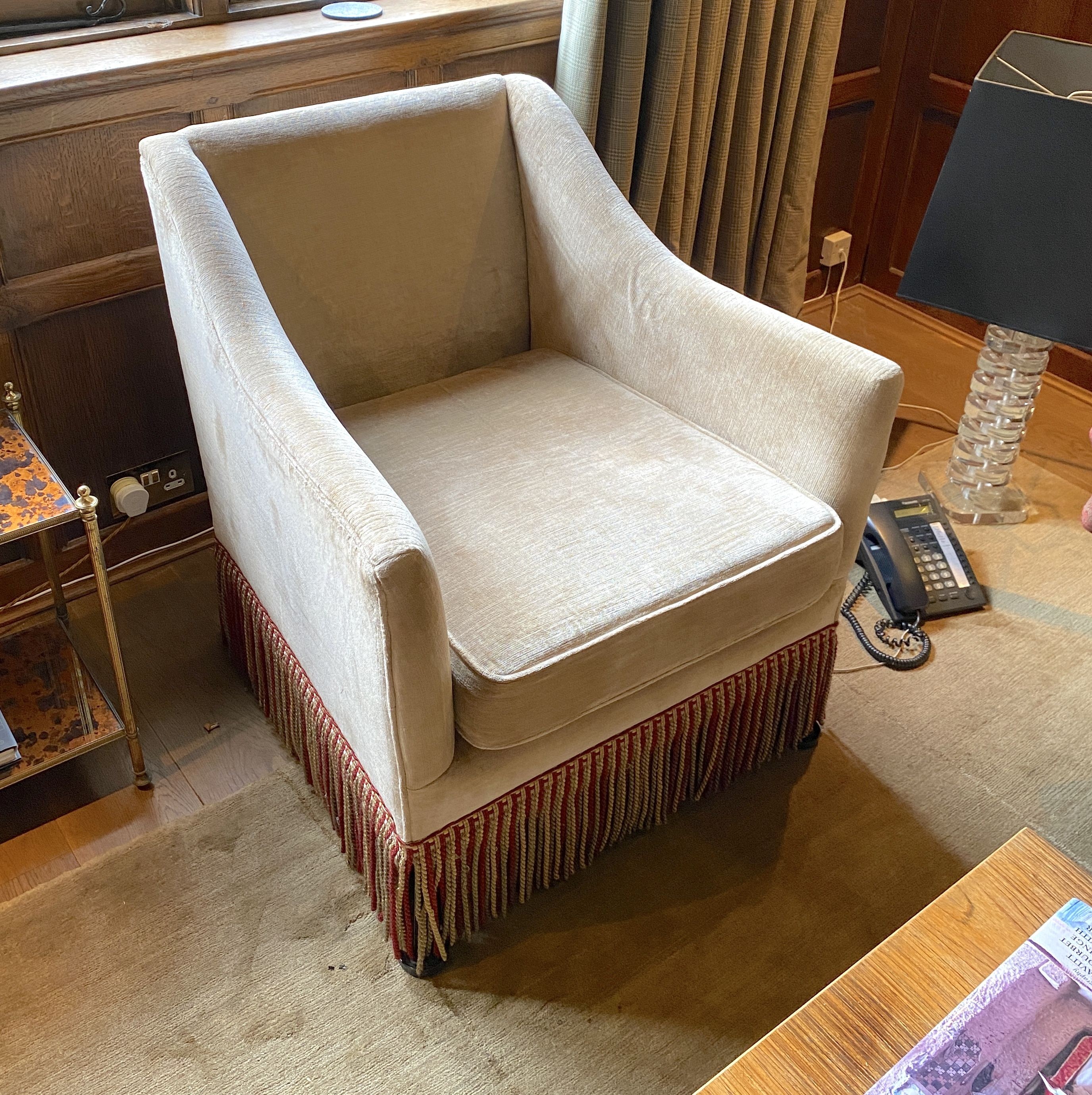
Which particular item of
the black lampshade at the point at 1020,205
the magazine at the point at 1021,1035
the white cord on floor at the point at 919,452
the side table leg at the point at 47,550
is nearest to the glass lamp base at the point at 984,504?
the white cord on floor at the point at 919,452

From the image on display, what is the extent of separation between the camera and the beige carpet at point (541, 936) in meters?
1.32

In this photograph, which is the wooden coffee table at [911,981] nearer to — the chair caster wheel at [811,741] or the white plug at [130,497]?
the chair caster wheel at [811,741]

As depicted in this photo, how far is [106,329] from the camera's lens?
1.76 m

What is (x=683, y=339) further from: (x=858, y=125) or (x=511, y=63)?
(x=858, y=125)

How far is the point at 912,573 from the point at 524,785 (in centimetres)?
95

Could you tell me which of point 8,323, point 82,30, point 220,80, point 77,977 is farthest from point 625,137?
point 77,977

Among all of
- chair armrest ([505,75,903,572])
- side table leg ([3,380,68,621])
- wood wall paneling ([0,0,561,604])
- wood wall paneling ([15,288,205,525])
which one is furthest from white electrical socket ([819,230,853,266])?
side table leg ([3,380,68,621])

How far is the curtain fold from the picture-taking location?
6.16 ft

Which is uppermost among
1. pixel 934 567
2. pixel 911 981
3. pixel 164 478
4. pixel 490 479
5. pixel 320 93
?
pixel 320 93

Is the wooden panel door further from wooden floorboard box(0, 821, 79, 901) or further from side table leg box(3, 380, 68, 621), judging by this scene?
wooden floorboard box(0, 821, 79, 901)

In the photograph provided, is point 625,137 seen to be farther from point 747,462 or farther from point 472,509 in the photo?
point 472,509

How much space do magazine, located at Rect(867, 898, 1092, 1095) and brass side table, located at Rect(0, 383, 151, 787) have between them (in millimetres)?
1079

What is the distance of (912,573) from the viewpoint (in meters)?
1.99

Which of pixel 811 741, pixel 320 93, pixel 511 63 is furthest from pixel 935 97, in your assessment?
pixel 811 741
